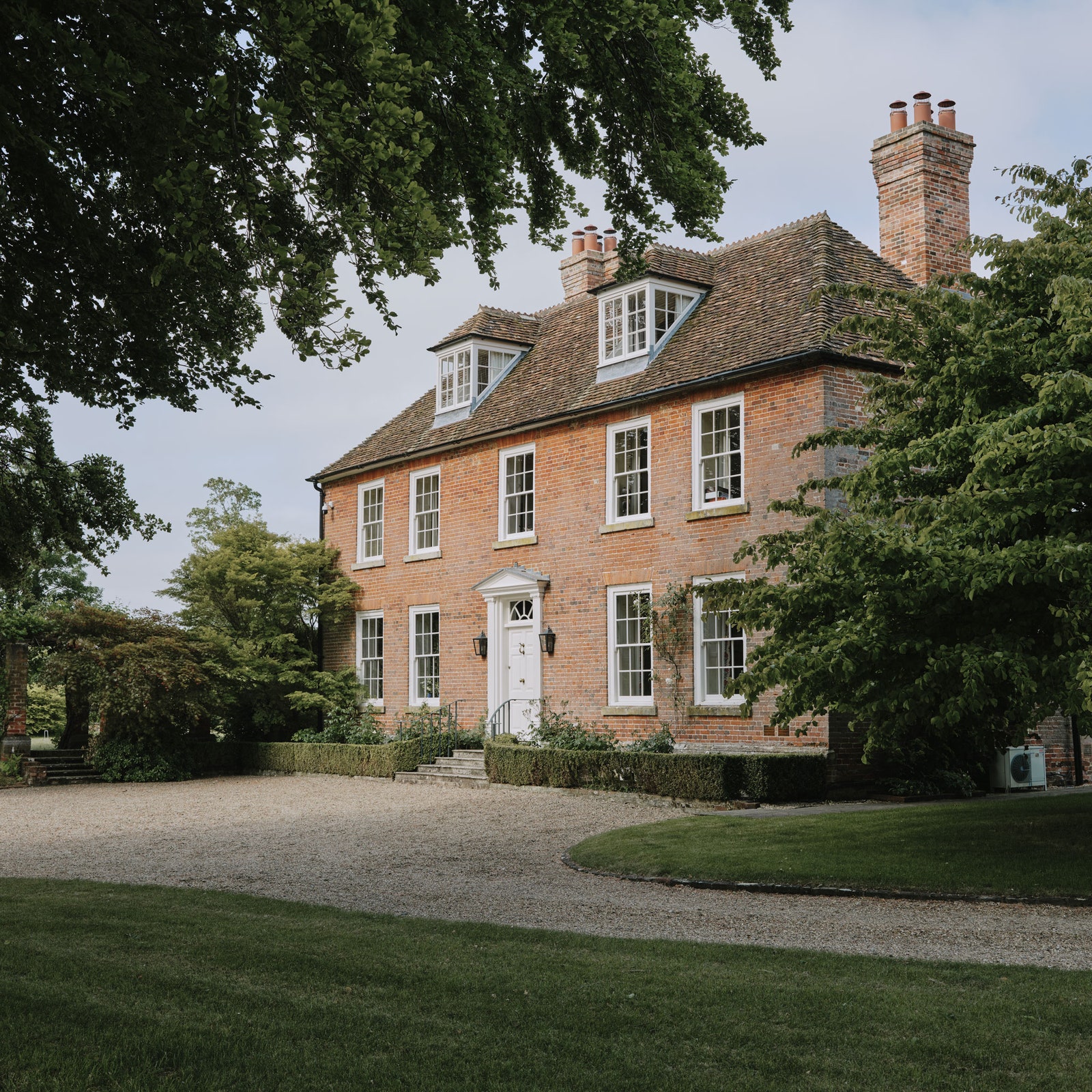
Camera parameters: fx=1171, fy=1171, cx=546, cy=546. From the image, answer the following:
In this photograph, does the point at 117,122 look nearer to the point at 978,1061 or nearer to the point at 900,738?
the point at 978,1061

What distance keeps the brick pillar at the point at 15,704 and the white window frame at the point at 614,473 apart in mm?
12593

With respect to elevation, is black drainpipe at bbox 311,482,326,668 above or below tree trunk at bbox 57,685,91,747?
above

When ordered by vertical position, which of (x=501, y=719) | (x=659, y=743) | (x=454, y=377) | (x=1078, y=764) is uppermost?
(x=454, y=377)

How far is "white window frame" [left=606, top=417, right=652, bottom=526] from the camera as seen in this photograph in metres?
20.7

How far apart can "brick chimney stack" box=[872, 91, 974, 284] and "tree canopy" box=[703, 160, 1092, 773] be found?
8781 millimetres

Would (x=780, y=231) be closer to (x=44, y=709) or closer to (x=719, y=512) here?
(x=719, y=512)

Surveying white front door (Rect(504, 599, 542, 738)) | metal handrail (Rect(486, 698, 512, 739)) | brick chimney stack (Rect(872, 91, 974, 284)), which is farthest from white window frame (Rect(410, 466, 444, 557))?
brick chimney stack (Rect(872, 91, 974, 284))

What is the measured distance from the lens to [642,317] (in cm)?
2205

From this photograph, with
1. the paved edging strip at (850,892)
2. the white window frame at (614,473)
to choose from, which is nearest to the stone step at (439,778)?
the white window frame at (614,473)

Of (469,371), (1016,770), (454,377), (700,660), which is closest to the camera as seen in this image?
(1016,770)

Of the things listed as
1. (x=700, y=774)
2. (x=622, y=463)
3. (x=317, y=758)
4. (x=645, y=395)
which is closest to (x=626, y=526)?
(x=622, y=463)

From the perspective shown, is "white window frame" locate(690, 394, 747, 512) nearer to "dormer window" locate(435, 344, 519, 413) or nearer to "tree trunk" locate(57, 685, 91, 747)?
"dormer window" locate(435, 344, 519, 413)

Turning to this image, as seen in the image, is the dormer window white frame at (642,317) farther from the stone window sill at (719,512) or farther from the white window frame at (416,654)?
the white window frame at (416,654)

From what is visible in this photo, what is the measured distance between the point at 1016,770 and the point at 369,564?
14918 millimetres
